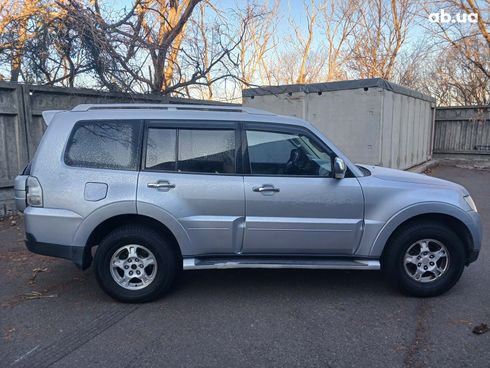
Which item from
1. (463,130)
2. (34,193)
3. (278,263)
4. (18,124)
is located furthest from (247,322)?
(463,130)

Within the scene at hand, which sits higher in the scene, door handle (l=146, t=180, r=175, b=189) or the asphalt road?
door handle (l=146, t=180, r=175, b=189)

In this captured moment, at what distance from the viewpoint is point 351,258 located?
410cm

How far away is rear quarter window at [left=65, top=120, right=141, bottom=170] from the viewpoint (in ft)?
13.0

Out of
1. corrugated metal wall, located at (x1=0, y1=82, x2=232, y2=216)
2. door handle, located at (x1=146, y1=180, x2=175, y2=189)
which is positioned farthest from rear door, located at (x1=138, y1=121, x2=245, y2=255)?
corrugated metal wall, located at (x1=0, y1=82, x2=232, y2=216)

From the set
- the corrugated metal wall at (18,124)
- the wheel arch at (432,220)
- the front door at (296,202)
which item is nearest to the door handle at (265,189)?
the front door at (296,202)

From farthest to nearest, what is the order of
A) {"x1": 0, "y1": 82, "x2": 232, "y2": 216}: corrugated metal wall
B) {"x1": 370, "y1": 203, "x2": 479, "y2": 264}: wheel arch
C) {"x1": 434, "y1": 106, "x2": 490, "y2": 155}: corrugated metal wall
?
{"x1": 434, "y1": 106, "x2": 490, "y2": 155}: corrugated metal wall
{"x1": 0, "y1": 82, "x2": 232, "y2": 216}: corrugated metal wall
{"x1": 370, "y1": 203, "x2": 479, "y2": 264}: wheel arch

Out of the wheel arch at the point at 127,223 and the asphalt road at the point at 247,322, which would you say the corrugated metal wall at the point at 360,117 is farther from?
the wheel arch at the point at 127,223

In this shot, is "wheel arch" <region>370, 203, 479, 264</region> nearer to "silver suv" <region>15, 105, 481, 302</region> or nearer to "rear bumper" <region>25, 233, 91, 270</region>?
"silver suv" <region>15, 105, 481, 302</region>

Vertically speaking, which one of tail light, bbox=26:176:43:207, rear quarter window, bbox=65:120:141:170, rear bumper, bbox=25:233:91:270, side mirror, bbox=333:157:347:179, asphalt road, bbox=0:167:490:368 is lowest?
asphalt road, bbox=0:167:490:368

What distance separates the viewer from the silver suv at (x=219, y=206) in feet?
12.7

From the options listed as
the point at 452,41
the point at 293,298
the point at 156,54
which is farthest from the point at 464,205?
the point at 452,41

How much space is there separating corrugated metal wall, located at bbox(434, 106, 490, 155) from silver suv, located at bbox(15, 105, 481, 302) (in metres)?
14.3

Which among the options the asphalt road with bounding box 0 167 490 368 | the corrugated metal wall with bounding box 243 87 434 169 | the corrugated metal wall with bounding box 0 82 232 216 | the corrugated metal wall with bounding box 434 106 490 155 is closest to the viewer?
A: the asphalt road with bounding box 0 167 490 368

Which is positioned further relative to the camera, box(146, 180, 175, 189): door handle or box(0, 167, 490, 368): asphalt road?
box(146, 180, 175, 189): door handle
